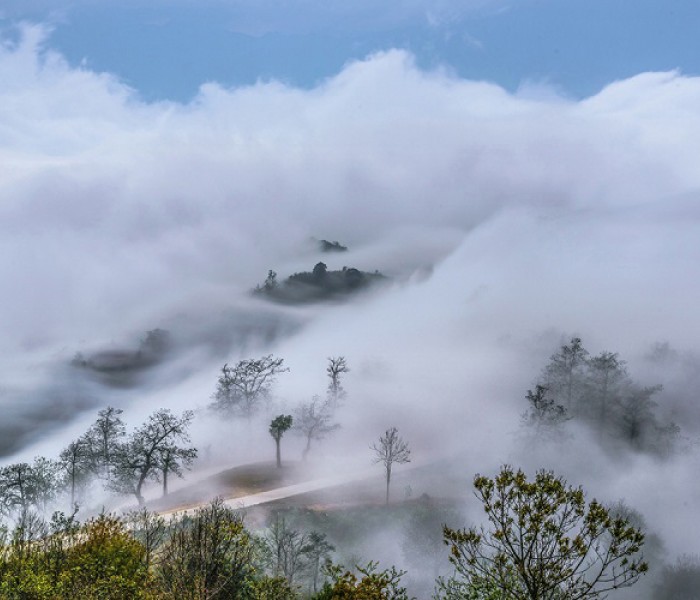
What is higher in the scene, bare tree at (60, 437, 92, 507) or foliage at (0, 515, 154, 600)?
bare tree at (60, 437, 92, 507)

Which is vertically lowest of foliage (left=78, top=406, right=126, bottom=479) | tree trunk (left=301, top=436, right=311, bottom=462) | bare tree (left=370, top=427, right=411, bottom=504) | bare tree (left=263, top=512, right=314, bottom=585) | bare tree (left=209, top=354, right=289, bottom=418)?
bare tree (left=263, top=512, right=314, bottom=585)

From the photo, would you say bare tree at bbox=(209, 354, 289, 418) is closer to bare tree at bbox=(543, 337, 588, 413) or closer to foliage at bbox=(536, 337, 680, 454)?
foliage at bbox=(536, 337, 680, 454)

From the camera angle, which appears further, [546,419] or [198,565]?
[546,419]

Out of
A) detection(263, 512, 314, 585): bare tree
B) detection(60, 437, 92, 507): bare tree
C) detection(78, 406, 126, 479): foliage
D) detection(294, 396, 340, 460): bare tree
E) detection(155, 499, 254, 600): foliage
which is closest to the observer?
detection(155, 499, 254, 600): foliage

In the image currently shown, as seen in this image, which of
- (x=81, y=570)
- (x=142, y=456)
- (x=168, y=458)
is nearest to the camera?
(x=81, y=570)

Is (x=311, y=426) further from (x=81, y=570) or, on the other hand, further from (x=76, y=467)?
(x=81, y=570)

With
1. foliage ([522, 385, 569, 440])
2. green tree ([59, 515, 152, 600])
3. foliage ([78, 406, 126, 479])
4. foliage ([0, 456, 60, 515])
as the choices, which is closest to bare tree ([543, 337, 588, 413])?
foliage ([522, 385, 569, 440])

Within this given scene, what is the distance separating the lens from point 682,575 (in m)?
91.4

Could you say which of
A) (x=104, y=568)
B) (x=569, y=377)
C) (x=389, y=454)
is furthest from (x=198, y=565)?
(x=569, y=377)

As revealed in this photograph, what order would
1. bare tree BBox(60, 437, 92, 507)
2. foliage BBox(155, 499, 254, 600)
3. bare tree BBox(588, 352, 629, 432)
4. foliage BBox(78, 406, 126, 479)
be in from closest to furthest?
foliage BBox(155, 499, 254, 600) < bare tree BBox(60, 437, 92, 507) < foliage BBox(78, 406, 126, 479) < bare tree BBox(588, 352, 629, 432)

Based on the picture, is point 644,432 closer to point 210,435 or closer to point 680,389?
point 680,389

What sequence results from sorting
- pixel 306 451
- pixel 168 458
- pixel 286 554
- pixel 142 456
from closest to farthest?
pixel 286 554 → pixel 168 458 → pixel 142 456 → pixel 306 451

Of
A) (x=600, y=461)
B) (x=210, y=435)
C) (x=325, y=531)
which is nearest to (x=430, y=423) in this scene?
(x=600, y=461)

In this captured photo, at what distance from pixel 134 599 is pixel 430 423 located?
12943 cm
